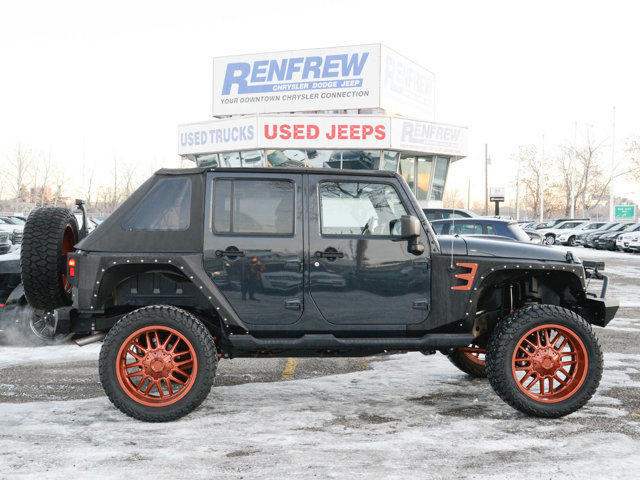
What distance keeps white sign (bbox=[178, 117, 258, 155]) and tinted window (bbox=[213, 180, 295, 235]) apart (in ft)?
120

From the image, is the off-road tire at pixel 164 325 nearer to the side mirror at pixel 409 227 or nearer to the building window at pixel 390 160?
the side mirror at pixel 409 227

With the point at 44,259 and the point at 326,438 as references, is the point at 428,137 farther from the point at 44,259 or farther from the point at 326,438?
the point at 326,438

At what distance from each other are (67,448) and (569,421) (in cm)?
373

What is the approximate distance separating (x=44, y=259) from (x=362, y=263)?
8.45ft

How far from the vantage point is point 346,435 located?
459 centimetres

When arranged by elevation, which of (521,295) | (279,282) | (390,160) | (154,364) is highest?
(390,160)

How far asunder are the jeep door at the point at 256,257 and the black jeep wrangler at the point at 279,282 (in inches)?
0.4

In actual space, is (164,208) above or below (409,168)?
below

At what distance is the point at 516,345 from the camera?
5145 millimetres

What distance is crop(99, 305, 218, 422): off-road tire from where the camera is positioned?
4926mm

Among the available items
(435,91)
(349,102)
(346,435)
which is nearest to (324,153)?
(349,102)

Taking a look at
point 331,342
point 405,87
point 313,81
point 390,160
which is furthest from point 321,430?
Answer: point 405,87

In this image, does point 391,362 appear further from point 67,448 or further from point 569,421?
point 67,448

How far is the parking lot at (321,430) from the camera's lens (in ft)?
13.0
